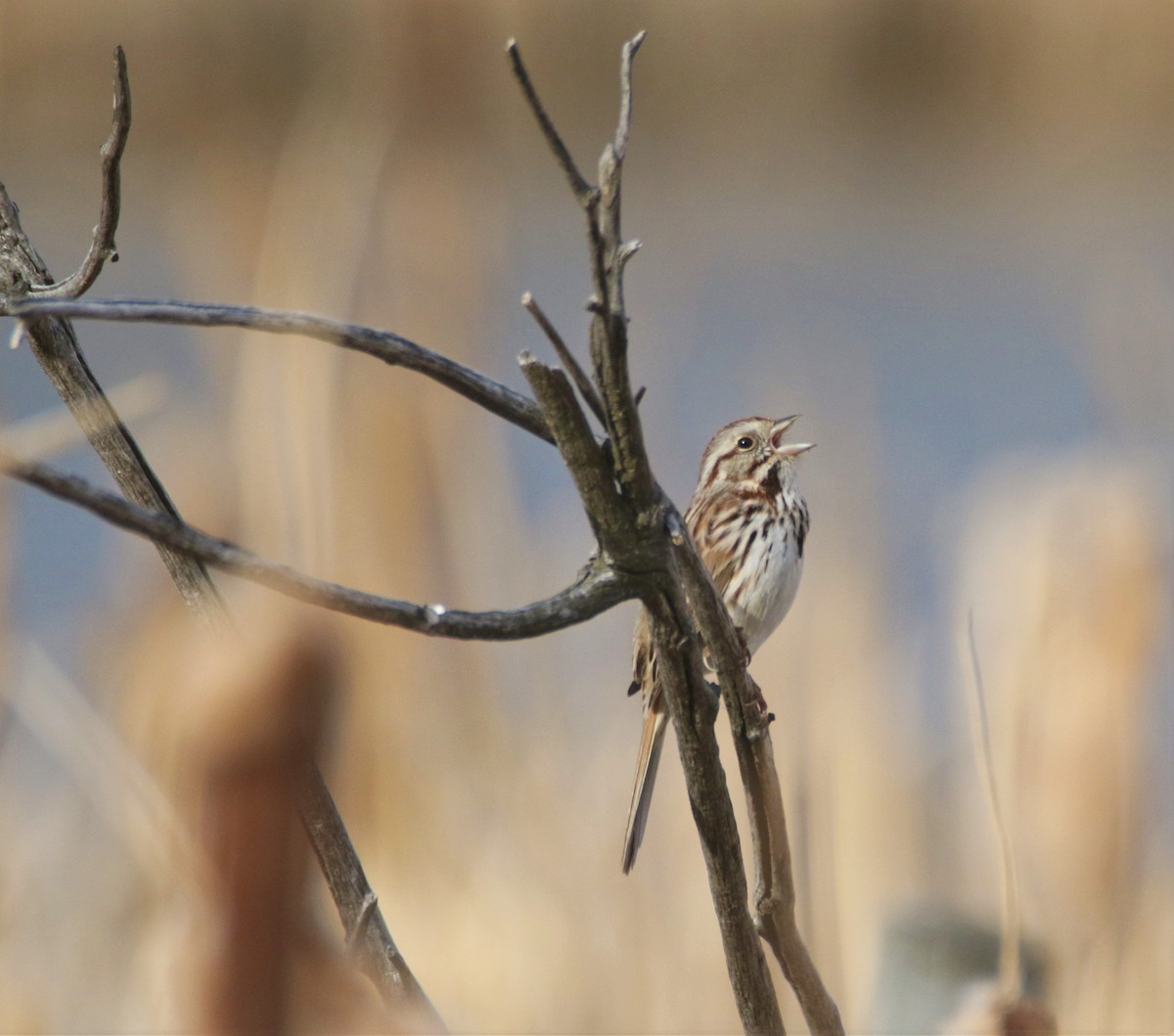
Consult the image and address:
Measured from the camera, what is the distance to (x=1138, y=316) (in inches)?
59.3

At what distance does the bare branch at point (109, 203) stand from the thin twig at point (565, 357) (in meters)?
0.20

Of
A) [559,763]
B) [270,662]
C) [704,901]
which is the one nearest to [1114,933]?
[704,901]

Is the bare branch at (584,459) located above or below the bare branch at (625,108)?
below

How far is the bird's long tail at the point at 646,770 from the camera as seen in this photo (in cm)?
130

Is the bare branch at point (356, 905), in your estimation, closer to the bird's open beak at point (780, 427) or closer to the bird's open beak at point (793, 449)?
the bird's open beak at point (793, 449)

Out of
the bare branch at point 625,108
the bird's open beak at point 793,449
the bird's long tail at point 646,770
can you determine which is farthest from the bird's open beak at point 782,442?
the bare branch at point 625,108

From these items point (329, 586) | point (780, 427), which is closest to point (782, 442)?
point (780, 427)

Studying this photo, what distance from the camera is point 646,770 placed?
4.45ft

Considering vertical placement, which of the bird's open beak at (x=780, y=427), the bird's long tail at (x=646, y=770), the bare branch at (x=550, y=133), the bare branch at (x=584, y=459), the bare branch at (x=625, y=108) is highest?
the bird's open beak at (x=780, y=427)

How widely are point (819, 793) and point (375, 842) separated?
29.8 inches

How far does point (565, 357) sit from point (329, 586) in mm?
A: 108

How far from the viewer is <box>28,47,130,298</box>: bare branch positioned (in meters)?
0.50

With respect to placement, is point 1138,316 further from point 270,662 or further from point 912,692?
point 270,662

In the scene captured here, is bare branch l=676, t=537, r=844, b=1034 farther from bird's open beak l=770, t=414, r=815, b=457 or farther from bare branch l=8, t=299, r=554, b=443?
bird's open beak l=770, t=414, r=815, b=457
